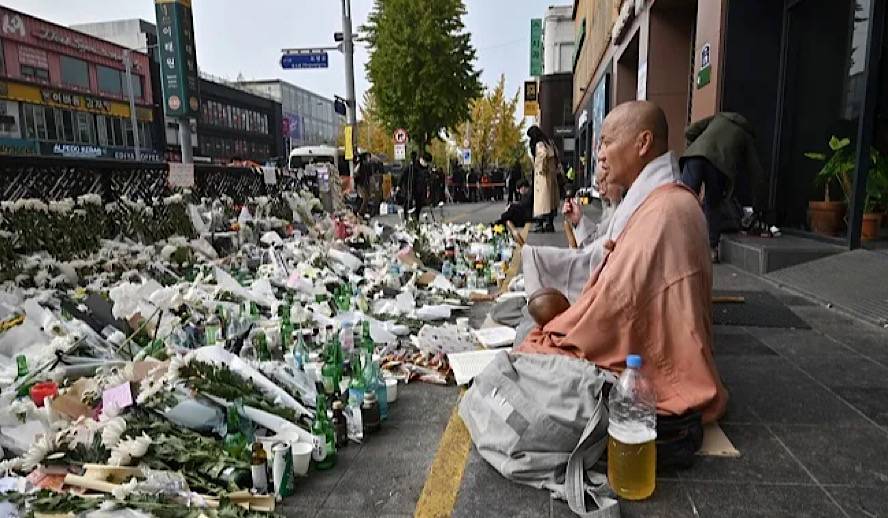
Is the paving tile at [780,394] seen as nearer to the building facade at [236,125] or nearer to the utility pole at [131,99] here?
the utility pole at [131,99]

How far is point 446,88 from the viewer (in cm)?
2292

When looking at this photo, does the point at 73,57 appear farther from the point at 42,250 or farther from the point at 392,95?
the point at 42,250

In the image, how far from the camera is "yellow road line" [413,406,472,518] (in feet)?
7.05

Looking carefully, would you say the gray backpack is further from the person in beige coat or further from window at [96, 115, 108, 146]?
window at [96, 115, 108, 146]

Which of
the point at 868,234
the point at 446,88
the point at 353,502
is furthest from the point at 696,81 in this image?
the point at 446,88

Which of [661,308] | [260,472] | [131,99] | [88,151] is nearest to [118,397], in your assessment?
[260,472]

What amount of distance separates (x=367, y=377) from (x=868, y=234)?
19.2 ft

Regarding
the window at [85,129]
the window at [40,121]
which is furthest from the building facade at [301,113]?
the window at [40,121]

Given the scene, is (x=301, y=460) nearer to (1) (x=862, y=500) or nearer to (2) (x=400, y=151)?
(1) (x=862, y=500)

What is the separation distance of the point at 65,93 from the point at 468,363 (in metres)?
38.5

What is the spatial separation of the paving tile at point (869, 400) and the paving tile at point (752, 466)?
0.65m

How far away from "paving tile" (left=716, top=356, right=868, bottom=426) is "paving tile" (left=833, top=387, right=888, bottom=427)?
0.17 ft

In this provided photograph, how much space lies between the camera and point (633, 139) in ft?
8.98

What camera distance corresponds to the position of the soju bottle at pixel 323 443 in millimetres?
2471
